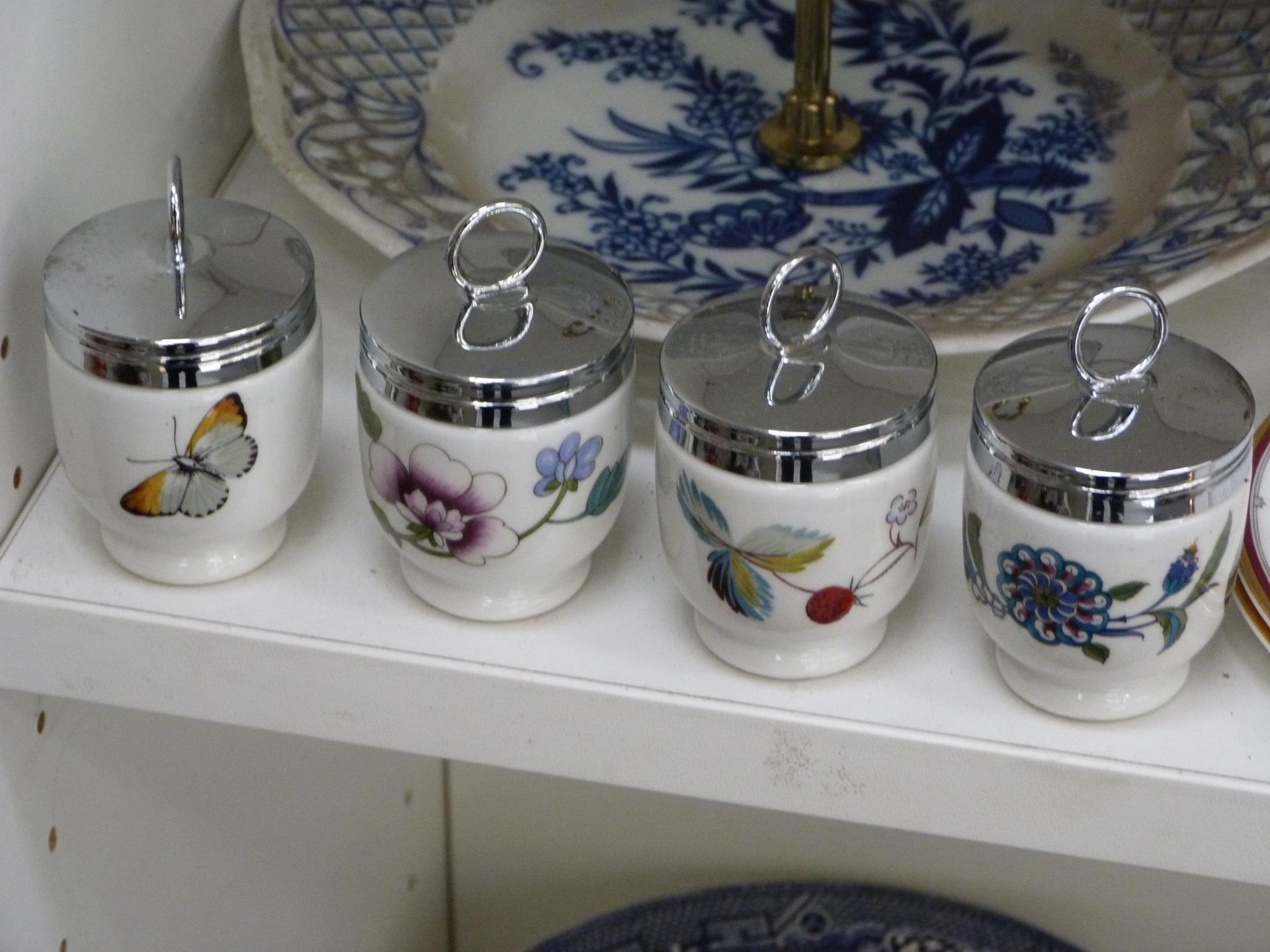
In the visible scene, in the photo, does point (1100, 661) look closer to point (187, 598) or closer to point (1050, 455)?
point (1050, 455)

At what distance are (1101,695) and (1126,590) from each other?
4cm

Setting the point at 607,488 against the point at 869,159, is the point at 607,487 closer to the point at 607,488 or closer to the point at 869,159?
the point at 607,488

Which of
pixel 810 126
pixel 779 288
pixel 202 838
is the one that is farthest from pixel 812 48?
pixel 202 838

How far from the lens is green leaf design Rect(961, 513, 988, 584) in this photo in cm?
33

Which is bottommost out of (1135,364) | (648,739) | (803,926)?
(803,926)

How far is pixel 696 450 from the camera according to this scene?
0.33m

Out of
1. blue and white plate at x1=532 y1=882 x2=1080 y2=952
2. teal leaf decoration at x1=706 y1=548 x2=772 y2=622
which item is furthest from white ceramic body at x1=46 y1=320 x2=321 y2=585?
blue and white plate at x1=532 y1=882 x2=1080 y2=952

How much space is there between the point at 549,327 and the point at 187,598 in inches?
4.7

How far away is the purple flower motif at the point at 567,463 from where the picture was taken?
0.34 m

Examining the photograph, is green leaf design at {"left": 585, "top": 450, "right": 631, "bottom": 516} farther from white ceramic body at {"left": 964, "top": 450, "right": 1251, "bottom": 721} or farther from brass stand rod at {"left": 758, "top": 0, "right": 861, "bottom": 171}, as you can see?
brass stand rod at {"left": 758, "top": 0, "right": 861, "bottom": 171}

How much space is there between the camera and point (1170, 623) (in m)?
0.33

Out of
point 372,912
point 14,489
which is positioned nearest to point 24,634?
point 14,489

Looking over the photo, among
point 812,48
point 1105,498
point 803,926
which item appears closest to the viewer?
point 1105,498

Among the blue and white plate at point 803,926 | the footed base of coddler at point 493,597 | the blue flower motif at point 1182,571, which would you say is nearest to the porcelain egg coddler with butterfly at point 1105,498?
the blue flower motif at point 1182,571
